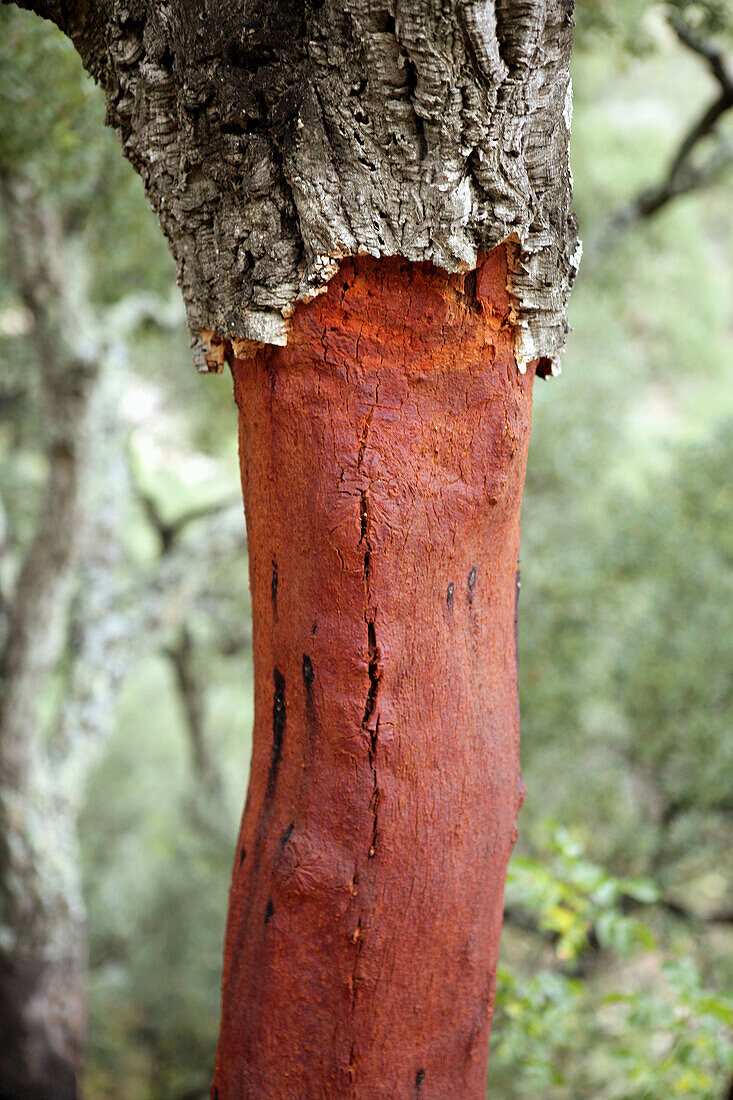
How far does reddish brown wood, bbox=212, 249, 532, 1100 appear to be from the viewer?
1134 millimetres

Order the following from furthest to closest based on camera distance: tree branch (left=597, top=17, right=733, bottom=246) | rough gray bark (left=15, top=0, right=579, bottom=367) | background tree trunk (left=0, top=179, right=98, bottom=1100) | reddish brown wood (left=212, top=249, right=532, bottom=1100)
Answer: tree branch (left=597, top=17, right=733, bottom=246)
background tree trunk (left=0, top=179, right=98, bottom=1100)
reddish brown wood (left=212, top=249, right=532, bottom=1100)
rough gray bark (left=15, top=0, right=579, bottom=367)

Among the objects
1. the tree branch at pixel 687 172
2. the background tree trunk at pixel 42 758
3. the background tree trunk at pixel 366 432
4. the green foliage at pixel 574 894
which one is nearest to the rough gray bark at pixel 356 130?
the background tree trunk at pixel 366 432

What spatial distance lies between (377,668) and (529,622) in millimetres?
4490

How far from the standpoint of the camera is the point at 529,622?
5547 mm

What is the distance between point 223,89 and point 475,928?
3.70 feet

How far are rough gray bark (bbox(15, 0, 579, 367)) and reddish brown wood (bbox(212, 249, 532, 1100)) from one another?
5cm

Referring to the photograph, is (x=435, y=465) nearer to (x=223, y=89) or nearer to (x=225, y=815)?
(x=223, y=89)

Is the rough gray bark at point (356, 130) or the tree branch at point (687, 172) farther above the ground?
the tree branch at point (687, 172)

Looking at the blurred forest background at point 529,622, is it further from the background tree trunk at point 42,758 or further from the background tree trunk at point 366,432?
the background tree trunk at point 366,432

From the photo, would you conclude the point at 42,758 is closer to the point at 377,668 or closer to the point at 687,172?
the point at 377,668

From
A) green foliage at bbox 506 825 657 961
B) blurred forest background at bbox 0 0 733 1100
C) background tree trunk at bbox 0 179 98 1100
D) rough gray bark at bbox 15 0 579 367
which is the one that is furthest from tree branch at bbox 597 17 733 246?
rough gray bark at bbox 15 0 579 367

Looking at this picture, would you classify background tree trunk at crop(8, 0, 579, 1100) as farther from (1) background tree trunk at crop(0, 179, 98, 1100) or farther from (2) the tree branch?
(2) the tree branch

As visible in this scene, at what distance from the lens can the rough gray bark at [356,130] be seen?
1.02 m

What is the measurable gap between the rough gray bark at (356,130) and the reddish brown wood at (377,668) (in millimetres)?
54
